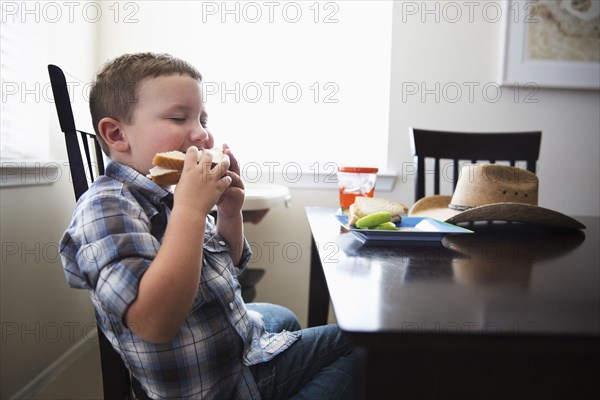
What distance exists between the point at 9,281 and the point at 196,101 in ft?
2.80

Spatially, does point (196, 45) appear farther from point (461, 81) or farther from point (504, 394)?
point (504, 394)

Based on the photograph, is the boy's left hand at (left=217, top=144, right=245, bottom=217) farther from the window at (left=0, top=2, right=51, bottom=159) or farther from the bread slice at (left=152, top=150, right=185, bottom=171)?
the window at (left=0, top=2, right=51, bottom=159)

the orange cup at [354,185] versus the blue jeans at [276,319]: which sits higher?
the orange cup at [354,185]

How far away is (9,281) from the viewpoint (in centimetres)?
116

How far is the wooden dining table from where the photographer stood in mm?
338

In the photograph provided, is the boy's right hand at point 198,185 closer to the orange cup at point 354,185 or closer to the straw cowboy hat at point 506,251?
the straw cowboy hat at point 506,251

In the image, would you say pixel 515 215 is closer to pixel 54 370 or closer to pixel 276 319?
pixel 276 319

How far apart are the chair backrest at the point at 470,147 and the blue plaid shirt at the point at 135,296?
90 centimetres

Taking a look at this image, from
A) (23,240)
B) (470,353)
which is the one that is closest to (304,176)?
(23,240)

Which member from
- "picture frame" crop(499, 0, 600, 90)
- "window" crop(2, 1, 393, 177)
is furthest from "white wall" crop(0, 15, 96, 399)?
"picture frame" crop(499, 0, 600, 90)

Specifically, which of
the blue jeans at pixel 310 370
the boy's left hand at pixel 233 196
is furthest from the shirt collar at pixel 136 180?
the blue jeans at pixel 310 370

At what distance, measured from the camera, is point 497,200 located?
977 mm

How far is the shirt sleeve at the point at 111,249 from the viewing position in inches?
19.8

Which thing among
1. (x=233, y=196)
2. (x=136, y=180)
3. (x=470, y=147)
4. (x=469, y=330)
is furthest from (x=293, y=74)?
(x=469, y=330)
